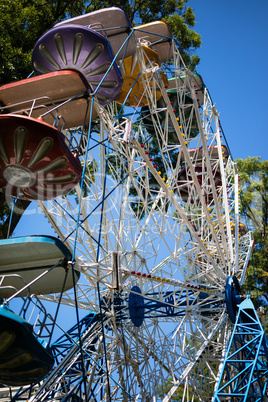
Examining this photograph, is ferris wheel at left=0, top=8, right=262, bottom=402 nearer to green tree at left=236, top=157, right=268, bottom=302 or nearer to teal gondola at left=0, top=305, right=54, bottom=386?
teal gondola at left=0, top=305, right=54, bottom=386

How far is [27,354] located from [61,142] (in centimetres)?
388

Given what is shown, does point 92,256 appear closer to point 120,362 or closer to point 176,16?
→ point 120,362

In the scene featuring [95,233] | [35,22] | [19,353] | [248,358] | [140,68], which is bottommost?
[248,358]

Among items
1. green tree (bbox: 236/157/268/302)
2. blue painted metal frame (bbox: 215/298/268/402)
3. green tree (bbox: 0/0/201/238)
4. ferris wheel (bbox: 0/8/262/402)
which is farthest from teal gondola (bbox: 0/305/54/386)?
green tree (bbox: 236/157/268/302)

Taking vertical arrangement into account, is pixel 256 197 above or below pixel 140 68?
above

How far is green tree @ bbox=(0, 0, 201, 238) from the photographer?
1592 cm

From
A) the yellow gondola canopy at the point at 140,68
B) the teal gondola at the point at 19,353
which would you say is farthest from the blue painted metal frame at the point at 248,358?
the yellow gondola canopy at the point at 140,68

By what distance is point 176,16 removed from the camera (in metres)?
20.7

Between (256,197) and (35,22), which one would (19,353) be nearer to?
(35,22)

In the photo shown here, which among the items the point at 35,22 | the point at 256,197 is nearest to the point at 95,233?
the point at 35,22

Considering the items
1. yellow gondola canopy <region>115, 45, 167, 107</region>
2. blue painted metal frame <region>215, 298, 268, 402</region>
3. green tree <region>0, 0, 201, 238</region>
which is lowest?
blue painted metal frame <region>215, 298, 268, 402</region>

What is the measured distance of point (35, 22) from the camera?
56.7 ft

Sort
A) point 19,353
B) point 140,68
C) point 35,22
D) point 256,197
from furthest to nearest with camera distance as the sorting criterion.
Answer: point 256,197 → point 35,22 → point 140,68 → point 19,353

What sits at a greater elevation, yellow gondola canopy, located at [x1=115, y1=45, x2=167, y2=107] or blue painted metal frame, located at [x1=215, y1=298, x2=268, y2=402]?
yellow gondola canopy, located at [x1=115, y1=45, x2=167, y2=107]
